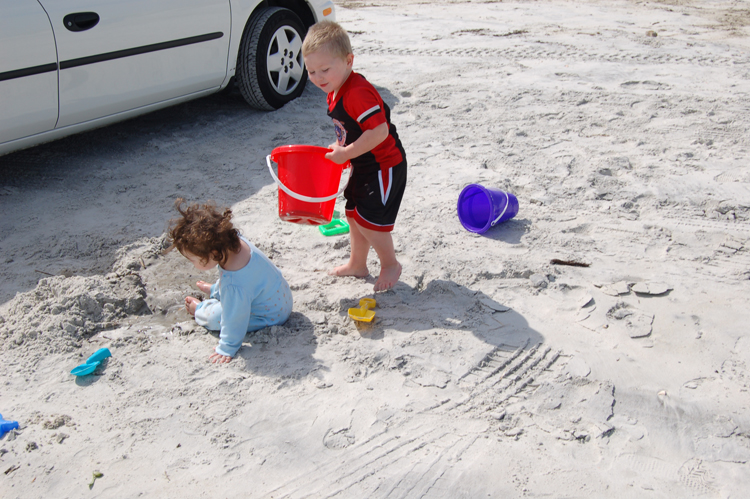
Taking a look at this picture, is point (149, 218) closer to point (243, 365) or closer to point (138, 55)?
point (138, 55)

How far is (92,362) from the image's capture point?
7.91 feet

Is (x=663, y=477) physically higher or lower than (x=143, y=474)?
higher

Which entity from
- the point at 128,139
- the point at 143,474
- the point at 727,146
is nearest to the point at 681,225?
the point at 727,146

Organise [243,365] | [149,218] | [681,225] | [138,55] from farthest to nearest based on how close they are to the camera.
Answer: [138,55] → [149,218] → [681,225] → [243,365]

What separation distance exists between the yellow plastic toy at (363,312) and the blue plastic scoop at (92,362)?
3.53 ft

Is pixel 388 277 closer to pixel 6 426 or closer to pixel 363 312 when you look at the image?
pixel 363 312


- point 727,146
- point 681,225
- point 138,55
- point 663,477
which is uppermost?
point 138,55

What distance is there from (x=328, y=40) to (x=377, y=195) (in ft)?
2.37

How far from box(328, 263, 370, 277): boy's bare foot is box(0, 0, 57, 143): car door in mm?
2198

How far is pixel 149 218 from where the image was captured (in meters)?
3.60

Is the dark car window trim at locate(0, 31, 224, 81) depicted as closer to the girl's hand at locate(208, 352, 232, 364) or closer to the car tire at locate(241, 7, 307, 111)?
A: the car tire at locate(241, 7, 307, 111)

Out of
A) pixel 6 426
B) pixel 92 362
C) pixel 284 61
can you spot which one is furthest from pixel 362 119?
pixel 284 61

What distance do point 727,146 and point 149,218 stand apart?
13.4 ft

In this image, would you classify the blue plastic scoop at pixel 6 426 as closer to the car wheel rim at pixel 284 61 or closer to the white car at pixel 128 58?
the white car at pixel 128 58
